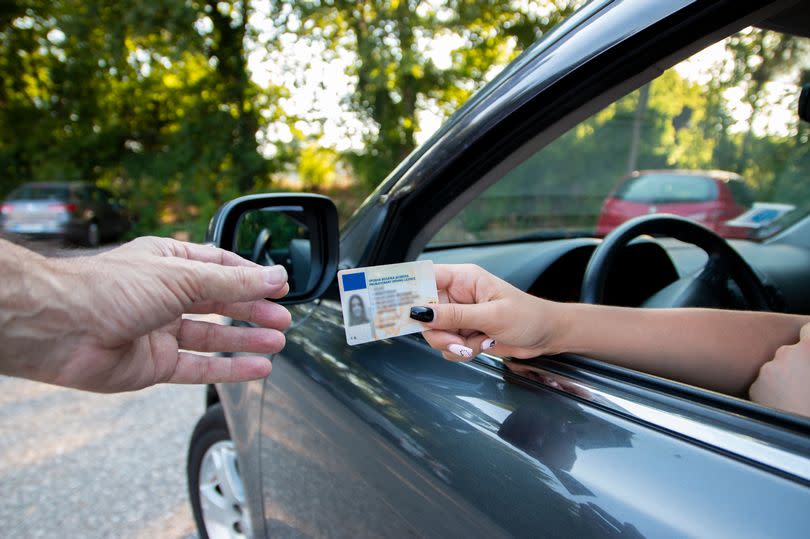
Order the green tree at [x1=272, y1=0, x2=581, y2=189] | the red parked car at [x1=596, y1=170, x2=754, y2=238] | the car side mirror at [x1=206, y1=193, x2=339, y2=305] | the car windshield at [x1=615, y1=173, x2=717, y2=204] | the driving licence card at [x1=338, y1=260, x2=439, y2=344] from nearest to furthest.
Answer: the driving licence card at [x1=338, y1=260, x2=439, y2=344]
the car side mirror at [x1=206, y1=193, x2=339, y2=305]
the red parked car at [x1=596, y1=170, x2=754, y2=238]
the car windshield at [x1=615, y1=173, x2=717, y2=204]
the green tree at [x1=272, y1=0, x2=581, y2=189]

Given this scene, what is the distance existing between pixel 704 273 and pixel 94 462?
Answer: 3.57 m

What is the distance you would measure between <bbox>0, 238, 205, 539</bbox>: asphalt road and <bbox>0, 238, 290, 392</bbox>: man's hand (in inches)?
85.7

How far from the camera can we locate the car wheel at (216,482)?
208 centimetres

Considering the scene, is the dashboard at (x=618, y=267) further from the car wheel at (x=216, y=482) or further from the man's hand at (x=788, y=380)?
the car wheel at (x=216, y=482)

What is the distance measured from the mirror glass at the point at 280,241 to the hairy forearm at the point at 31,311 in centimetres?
46

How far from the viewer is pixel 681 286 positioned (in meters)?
1.67

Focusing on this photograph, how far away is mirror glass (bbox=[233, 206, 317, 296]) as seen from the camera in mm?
1399

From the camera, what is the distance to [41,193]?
13.4 m

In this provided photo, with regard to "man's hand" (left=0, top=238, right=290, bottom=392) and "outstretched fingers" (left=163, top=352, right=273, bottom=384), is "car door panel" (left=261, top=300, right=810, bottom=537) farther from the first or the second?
"man's hand" (left=0, top=238, right=290, bottom=392)

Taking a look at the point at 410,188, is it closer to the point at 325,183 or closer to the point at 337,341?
the point at 337,341

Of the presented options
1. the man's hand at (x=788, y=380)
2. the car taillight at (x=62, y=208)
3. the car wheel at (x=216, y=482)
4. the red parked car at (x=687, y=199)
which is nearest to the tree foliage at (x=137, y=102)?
the car taillight at (x=62, y=208)

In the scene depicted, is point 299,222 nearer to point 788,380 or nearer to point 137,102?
point 788,380

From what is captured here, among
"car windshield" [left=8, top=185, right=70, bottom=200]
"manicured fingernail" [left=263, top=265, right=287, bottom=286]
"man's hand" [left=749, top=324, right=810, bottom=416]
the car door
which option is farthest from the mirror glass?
"car windshield" [left=8, top=185, right=70, bottom=200]

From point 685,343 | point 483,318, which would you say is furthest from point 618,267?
point 483,318
